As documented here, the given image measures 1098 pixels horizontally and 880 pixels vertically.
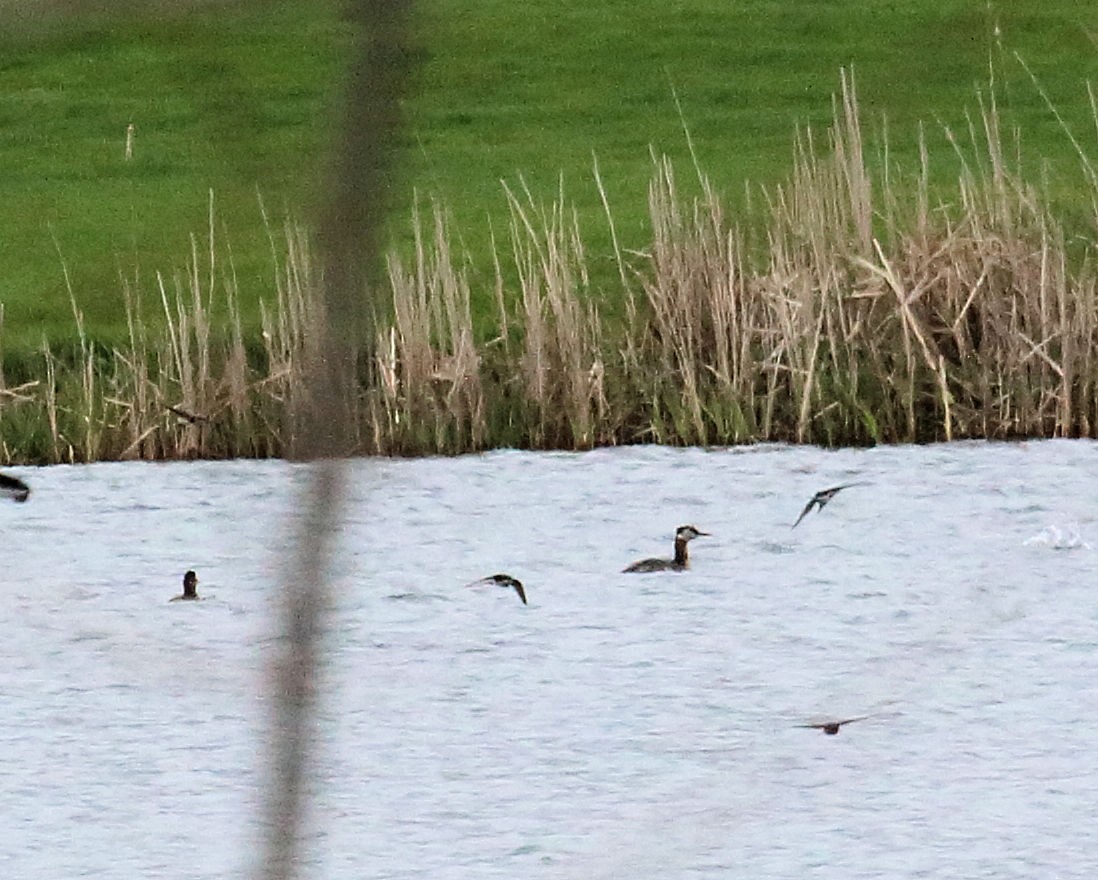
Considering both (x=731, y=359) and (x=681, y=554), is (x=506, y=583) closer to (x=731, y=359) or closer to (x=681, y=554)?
(x=681, y=554)

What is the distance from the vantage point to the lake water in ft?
9.03

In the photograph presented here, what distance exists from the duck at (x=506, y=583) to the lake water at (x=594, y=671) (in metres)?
0.02

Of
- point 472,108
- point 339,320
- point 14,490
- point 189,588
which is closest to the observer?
point 339,320

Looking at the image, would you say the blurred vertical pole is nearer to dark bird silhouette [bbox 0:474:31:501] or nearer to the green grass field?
the green grass field

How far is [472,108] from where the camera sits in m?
9.71

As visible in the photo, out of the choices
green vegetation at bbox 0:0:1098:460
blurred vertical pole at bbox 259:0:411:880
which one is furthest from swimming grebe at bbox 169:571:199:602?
blurred vertical pole at bbox 259:0:411:880

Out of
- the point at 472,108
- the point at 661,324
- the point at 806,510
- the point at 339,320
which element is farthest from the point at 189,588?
the point at 472,108

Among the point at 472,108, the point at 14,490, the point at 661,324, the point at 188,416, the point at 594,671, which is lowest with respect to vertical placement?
the point at 594,671

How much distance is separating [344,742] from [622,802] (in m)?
0.51

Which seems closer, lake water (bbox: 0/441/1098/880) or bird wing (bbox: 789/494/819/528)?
lake water (bbox: 0/441/1098/880)

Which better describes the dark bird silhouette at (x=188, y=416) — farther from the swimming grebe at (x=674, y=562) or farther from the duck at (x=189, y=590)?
the swimming grebe at (x=674, y=562)

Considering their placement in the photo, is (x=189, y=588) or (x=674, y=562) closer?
(x=189, y=588)

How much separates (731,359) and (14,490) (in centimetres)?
177

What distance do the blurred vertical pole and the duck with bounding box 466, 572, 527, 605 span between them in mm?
3284
